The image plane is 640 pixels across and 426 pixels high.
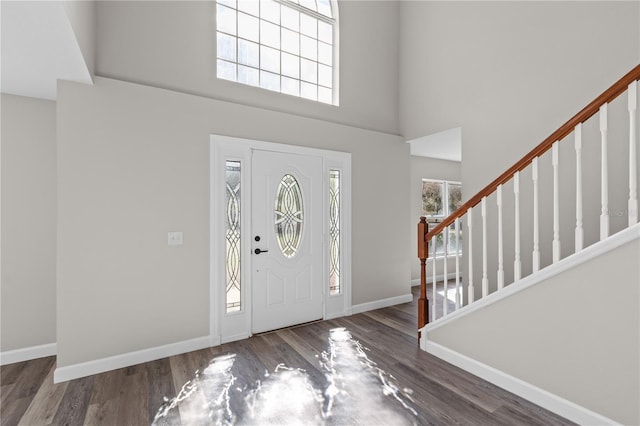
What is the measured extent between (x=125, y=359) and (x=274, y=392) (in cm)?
140

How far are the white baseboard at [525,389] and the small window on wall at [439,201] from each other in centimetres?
327

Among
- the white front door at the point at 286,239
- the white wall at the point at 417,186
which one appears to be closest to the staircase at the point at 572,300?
the white front door at the point at 286,239

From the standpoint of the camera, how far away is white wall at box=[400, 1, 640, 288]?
105 inches

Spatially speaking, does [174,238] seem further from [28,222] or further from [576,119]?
[576,119]

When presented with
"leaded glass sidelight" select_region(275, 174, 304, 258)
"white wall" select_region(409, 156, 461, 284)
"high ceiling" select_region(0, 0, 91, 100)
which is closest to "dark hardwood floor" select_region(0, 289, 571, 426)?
"leaded glass sidelight" select_region(275, 174, 304, 258)

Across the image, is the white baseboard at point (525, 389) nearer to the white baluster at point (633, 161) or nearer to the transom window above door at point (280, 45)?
the white baluster at point (633, 161)

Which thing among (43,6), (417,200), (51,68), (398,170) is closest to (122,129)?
(51,68)

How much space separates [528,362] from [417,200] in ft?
12.3

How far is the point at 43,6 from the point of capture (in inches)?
61.5

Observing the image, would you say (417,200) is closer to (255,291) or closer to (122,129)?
(255,291)

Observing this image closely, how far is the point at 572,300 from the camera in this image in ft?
6.38

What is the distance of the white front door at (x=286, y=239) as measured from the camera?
11.1 feet

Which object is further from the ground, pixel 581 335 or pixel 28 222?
pixel 28 222

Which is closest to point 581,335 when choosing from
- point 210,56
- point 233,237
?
point 233,237
